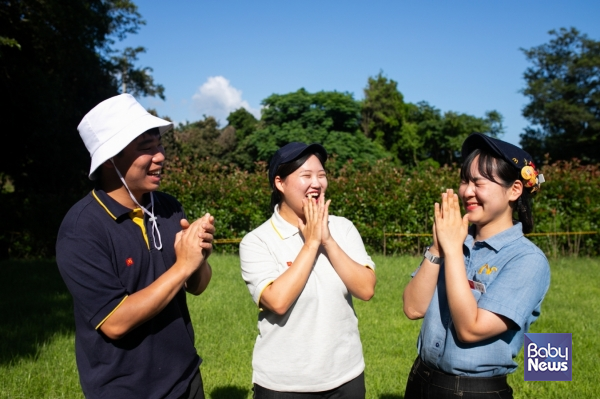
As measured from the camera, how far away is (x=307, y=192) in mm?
2639

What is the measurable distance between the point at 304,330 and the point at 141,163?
1.14 meters

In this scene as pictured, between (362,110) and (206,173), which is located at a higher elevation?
(362,110)

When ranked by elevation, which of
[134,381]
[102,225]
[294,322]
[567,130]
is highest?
[567,130]

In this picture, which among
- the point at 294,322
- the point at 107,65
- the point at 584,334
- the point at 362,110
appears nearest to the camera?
the point at 294,322

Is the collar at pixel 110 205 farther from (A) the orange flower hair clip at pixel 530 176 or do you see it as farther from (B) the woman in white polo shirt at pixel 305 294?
(A) the orange flower hair clip at pixel 530 176

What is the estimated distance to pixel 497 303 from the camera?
2.06 m

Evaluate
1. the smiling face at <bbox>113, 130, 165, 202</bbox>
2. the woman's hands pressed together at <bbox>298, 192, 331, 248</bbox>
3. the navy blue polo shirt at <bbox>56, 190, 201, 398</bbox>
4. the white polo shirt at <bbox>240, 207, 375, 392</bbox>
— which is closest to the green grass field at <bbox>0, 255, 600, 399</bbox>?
the white polo shirt at <bbox>240, 207, 375, 392</bbox>

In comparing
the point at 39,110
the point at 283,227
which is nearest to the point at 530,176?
the point at 283,227

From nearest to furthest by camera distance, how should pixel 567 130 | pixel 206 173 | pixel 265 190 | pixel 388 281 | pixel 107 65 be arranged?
pixel 388 281 → pixel 265 190 → pixel 206 173 → pixel 107 65 → pixel 567 130

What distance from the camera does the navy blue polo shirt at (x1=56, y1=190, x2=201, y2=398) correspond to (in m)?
1.99

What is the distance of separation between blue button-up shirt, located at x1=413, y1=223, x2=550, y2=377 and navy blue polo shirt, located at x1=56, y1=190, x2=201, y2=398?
1207 mm

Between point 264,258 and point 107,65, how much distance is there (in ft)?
72.6

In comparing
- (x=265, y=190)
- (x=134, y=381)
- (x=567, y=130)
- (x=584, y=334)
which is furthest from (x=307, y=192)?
(x=567, y=130)

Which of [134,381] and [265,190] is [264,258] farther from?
[265,190]
